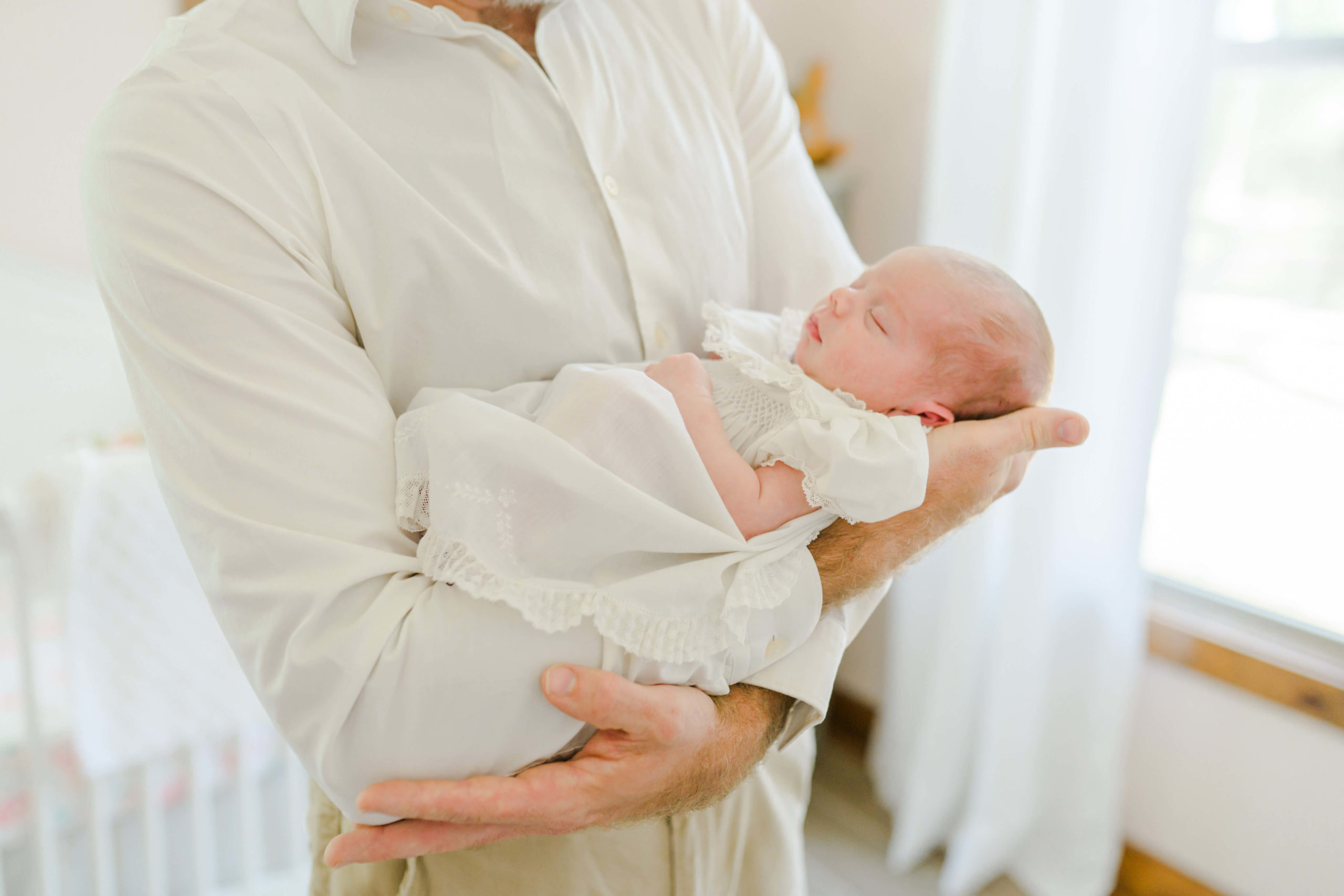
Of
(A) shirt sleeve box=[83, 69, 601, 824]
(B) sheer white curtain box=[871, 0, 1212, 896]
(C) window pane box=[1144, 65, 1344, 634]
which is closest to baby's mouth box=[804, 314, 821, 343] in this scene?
(A) shirt sleeve box=[83, 69, 601, 824]

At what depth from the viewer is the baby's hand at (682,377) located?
85cm

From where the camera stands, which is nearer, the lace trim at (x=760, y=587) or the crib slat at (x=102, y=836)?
the lace trim at (x=760, y=587)

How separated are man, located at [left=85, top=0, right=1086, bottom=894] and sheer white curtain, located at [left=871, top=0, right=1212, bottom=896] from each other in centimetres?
88

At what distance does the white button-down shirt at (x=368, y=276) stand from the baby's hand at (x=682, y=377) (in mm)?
80

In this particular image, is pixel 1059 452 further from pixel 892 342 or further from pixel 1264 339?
pixel 892 342

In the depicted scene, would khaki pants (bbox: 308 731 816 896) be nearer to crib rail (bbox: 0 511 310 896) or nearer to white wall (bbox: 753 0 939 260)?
crib rail (bbox: 0 511 310 896)

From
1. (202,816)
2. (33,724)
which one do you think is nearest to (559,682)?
(33,724)

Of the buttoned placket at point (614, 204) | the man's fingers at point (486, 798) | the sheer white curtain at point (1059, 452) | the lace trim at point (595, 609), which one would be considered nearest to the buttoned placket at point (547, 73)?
the buttoned placket at point (614, 204)

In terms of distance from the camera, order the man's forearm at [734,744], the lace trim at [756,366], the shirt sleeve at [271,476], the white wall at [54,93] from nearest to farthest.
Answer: the shirt sleeve at [271,476] < the man's forearm at [734,744] < the lace trim at [756,366] < the white wall at [54,93]

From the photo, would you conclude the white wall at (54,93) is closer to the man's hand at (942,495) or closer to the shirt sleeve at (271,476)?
the shirt sleeve at (271,476)

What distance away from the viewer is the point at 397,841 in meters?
0.70

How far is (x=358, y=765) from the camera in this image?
0.67 meters

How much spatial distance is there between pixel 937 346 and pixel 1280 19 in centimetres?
142

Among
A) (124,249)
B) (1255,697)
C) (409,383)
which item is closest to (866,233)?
(1255,697)
